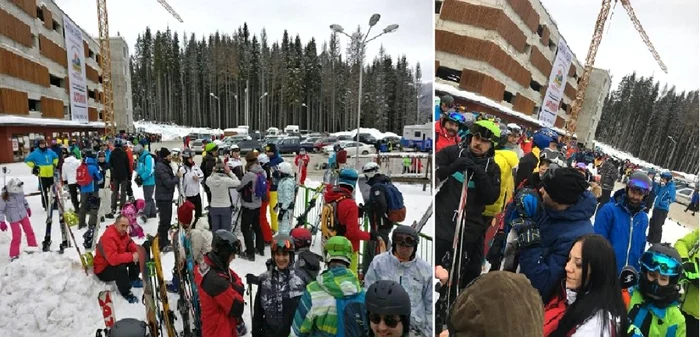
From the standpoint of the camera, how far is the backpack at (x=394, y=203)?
1.19m

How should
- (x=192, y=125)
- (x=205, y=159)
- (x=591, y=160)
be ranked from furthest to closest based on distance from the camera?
(x=205, y=159) → (x=192, y=125) → (x=591, y=160)

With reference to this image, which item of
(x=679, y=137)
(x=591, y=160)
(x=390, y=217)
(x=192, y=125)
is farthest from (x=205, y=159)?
(x=679, y=137)

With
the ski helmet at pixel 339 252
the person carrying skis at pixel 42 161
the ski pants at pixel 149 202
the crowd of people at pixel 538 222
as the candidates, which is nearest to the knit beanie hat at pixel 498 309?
the crowd of people at pixel 538 222

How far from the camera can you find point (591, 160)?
0.99 meters

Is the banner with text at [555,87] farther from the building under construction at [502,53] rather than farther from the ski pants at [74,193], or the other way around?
the ski pants at [74,193]

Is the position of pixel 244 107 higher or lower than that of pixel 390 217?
higher

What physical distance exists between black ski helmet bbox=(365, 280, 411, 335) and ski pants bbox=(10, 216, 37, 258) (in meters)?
1.56

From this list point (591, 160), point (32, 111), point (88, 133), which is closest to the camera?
point (591, 160)

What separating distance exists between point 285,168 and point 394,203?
1.68 meters

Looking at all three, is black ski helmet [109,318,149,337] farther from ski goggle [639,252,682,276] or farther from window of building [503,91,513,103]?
ski goggle [639,252,682,276]

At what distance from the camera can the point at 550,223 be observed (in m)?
0.83

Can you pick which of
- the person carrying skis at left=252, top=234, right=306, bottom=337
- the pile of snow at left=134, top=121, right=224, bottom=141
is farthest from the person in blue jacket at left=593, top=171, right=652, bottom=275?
the pile of snow at left=134, top=121, right=224, bottom=141

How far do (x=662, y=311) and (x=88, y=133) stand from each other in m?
2.24

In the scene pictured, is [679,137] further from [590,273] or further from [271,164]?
[271,164]
